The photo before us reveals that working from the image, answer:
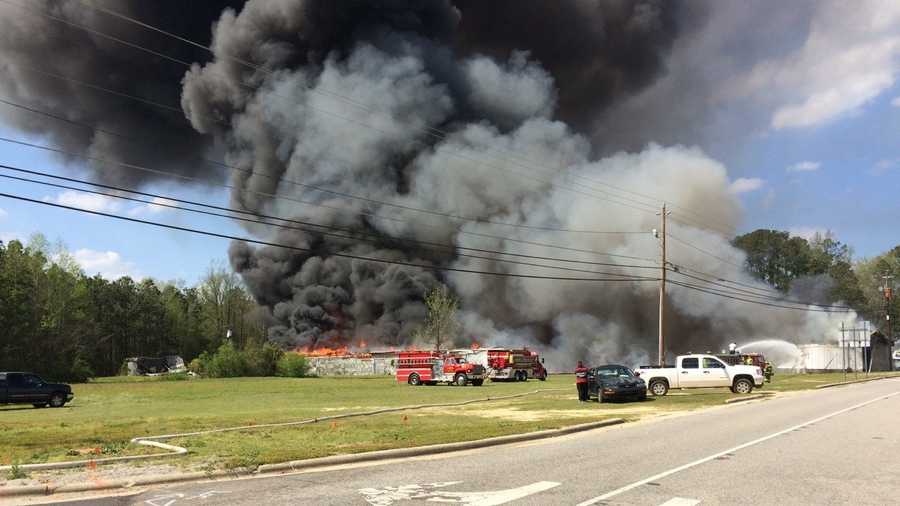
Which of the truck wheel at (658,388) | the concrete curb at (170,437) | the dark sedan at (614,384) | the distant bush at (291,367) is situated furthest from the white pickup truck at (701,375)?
the distant bush at (291,367)

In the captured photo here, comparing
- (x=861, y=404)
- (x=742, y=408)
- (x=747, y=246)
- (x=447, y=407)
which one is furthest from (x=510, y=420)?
(x=747, y=246)

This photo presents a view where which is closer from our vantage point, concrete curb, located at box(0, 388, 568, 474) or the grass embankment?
concrete curb, located at box(0, 388, 568, 474)

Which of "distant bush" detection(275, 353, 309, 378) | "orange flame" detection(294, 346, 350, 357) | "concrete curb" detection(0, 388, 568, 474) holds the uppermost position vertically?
"concrete curb" detection(0, 388, 568, 474)

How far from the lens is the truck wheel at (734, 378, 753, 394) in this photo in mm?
28891

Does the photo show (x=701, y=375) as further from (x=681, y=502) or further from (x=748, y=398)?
(x=681, y=502)

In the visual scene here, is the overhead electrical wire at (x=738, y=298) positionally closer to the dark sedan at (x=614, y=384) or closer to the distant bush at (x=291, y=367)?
the distant bush at (x=291, y=367)

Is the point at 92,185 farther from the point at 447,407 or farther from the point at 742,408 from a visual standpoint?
the point at 742,408

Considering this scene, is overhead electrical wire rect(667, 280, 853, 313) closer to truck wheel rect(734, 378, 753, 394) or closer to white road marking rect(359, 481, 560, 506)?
truck wheel rect(734, 378, 753, 394)

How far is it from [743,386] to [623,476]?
22276 millimetres

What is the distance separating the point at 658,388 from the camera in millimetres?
29406

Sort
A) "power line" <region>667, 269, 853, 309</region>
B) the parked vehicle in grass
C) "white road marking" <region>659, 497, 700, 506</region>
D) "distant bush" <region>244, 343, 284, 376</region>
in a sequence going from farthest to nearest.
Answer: "power line" <region>667, 269, 853, 309</region>
"distant bush" <region>244, 343, 284, 376</region>
the parked vehicle in grass
"white road marking" <region>659, 497, 700, 506</region>

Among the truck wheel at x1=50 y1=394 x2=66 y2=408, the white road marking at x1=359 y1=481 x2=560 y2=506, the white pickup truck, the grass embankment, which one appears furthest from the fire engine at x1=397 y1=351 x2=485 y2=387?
the white road marking at x1=359 y1=481 x2=560 y2=506

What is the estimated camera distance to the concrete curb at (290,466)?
870 cm

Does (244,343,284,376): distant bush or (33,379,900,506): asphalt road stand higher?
(33,379,900,506): asphalt road
